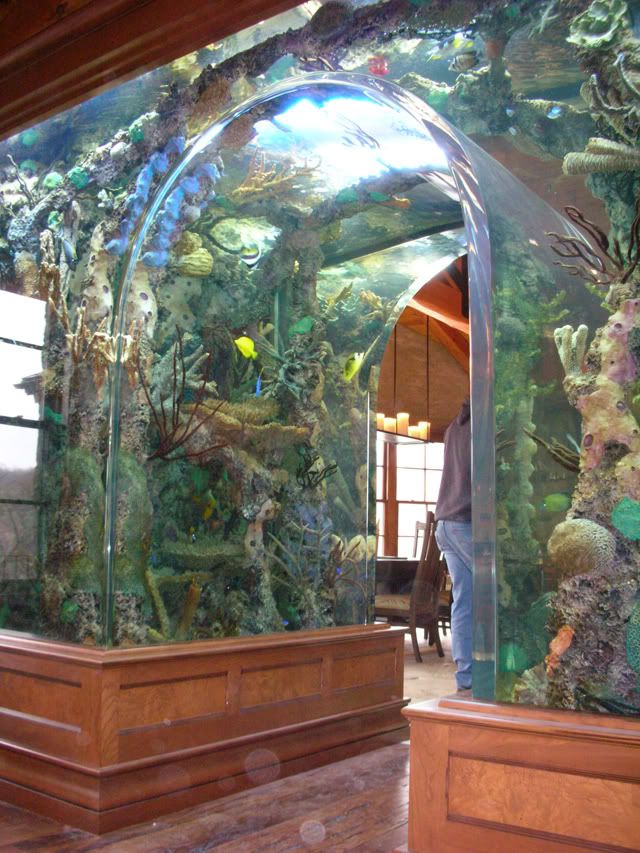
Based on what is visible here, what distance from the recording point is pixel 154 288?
11.7 ft

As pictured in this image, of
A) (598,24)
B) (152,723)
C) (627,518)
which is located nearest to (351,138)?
(598,24)

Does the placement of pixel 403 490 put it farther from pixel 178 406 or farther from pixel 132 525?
pixel 132 525

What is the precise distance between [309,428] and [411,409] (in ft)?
30.5

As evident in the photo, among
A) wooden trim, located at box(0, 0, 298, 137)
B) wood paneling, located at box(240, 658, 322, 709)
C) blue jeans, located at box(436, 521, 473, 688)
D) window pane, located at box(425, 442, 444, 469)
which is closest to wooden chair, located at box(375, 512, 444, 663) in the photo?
blue jeans, located at box(436, 521, 473, 688)

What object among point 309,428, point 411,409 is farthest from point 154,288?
point 411,409

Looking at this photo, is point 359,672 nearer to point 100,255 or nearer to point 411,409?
point 100,255

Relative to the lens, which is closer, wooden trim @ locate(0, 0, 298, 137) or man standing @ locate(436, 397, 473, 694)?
wooden trim @ locate(0, 0, 298, 137)

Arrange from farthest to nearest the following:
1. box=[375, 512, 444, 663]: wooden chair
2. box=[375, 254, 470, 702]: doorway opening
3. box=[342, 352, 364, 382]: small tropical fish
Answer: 1. box=[375, 254, 470, 702]: doorway opening
2. box=[375, 512, 444, 663]: wooden chair
3. box=[342, 352, 364, 382]: small tropical fish

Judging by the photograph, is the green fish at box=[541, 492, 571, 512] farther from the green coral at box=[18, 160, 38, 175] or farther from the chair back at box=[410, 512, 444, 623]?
the chair back at box=[410, 512, 444, 623]

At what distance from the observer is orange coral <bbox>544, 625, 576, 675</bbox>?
6.81 ft

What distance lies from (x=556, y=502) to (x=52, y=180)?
2588 mm

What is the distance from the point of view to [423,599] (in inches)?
275

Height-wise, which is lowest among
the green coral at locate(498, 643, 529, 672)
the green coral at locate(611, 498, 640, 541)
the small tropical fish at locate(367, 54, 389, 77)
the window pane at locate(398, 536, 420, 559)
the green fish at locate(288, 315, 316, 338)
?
the window pane at locate(398, 536, 420, 559)

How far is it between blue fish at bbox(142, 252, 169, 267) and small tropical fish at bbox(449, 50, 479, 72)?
149 centimetres
